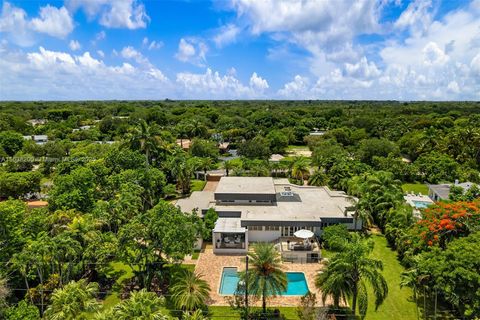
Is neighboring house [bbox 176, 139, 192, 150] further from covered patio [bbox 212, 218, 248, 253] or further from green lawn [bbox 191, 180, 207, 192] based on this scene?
covered patio [bbox 212, 218, 248, 253]

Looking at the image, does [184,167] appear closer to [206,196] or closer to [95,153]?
[206,196]

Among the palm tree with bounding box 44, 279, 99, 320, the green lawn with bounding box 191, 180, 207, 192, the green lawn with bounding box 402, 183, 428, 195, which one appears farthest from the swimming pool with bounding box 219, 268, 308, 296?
the green lawn with bounding box 402, 183, 428, 195

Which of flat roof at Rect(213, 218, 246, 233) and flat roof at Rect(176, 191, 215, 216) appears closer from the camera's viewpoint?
flat roof at Rect(213, 218, 246, 233)

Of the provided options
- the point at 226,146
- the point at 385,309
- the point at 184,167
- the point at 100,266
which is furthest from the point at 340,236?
the point at 226,146

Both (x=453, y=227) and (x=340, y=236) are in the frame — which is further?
(x=340, y=236)

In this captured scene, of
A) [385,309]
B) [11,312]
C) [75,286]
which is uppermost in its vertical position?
[75,286]

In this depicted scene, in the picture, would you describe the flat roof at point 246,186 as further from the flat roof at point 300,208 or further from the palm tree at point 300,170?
the palm tree at point 300,170

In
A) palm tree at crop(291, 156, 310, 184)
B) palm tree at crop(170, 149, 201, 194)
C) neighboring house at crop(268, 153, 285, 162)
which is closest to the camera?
palm tree at crop(170, 149, 201, 194)

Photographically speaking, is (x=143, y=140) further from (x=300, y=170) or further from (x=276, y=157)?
(x=276, y=157)
